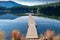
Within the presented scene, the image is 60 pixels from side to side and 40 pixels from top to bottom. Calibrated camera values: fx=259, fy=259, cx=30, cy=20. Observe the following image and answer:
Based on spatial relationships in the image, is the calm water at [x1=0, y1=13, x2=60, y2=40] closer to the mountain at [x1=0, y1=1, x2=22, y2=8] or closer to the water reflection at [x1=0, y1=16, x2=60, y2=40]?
the water reflection at [x1=0, y1=16, x2=60, y2=40]

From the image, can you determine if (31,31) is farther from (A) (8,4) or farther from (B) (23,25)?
(A) (8,4)

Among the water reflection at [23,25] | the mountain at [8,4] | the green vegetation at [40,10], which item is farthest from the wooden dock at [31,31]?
the mountain at [8,4]

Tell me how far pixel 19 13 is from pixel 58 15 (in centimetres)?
84

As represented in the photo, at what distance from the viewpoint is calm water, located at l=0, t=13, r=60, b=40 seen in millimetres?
5328

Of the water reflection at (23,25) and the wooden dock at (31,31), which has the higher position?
the water reflection at (23,25)

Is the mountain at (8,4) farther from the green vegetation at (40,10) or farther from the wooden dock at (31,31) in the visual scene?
the wooden dock at (31,31)

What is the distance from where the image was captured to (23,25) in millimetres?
5418

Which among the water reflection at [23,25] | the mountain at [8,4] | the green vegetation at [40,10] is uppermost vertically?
the mountain at [8,4]

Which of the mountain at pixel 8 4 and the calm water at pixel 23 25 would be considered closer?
the calm water at pixel 23 25

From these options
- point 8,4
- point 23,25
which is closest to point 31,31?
point 23,25

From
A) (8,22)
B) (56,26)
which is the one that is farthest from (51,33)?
(8,22)

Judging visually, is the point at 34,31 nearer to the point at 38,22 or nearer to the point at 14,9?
the point at 38,22

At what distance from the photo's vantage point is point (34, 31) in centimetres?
568

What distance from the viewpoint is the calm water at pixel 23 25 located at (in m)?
5.33
